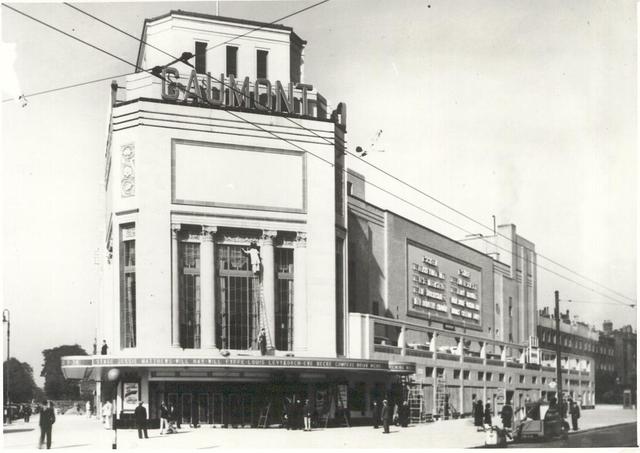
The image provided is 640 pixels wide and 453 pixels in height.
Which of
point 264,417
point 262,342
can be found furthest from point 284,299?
point 264,417

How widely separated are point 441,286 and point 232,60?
2614 cm

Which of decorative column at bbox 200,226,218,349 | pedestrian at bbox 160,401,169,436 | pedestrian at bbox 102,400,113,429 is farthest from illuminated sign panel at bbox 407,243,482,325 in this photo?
pedestrian at bbox 160,401,169,436

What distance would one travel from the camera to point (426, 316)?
60188 millimetres

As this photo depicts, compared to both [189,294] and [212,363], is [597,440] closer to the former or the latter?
[212,363]

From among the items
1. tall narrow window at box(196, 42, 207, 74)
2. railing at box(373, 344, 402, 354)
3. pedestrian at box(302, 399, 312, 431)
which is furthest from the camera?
railing at box(373, 344, 402, 354)

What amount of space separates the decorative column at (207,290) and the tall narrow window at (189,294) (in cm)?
31

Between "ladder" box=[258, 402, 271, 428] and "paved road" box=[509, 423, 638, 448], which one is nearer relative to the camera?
"paved road" box=[509, 423, 638, 448]

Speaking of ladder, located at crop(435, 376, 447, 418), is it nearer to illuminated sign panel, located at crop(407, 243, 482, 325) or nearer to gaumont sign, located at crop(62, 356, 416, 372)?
illuminated sign panel, located at crop(407, 243, 482, 325)

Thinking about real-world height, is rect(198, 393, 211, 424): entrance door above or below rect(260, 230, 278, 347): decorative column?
below

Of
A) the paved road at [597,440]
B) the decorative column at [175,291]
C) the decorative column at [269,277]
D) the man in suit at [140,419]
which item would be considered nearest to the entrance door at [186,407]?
the decorative column at [175,291]

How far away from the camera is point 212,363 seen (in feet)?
126

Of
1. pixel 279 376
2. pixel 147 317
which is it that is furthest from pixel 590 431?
pixel 147 317

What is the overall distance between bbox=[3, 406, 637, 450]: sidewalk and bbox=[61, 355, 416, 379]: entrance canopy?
266 cm

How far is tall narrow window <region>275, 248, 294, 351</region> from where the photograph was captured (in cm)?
4283
